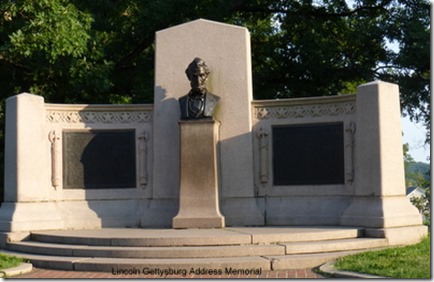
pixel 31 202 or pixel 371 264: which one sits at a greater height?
pixel 31 202

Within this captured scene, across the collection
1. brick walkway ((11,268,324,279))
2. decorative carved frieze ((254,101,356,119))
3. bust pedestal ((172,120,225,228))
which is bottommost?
brick walkway ((11,268,324,279))

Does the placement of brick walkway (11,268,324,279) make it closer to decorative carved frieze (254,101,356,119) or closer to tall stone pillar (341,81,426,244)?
tall stone pillar (341,81,426,244)

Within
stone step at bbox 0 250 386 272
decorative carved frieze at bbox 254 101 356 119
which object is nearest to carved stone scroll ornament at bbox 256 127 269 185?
decorative carved frieze at bbox 254 101 356 119

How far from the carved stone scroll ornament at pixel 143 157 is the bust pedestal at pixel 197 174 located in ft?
4.19

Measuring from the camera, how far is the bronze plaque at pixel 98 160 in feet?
51.8

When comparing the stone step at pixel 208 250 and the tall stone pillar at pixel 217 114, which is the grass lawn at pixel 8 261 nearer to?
the stone step at pixel 208 250

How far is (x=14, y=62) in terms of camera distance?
2108cm

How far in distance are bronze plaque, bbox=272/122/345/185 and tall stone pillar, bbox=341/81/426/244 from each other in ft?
1.79

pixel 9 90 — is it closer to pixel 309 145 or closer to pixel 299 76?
pixel 299 76

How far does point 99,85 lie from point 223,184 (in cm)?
691

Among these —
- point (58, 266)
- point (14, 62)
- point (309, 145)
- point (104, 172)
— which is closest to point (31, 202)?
point (104, 172)

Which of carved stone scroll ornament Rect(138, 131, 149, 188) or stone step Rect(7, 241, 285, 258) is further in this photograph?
carved stone scroll ornament Rect(138, 131, 149, 188)

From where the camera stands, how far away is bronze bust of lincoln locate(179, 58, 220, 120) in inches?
591

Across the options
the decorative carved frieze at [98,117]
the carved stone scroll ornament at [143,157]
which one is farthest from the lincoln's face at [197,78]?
the carved stone scroll ornament at [143,157]
